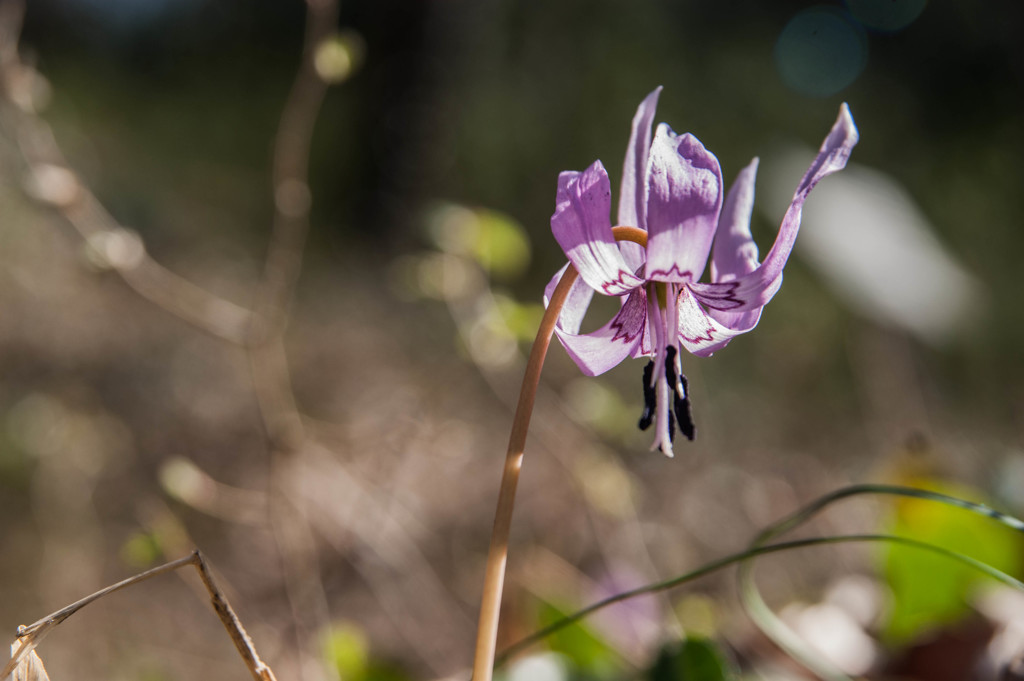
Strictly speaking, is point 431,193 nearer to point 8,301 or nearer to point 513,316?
point 8,301

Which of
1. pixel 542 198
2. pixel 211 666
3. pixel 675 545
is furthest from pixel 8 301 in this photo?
pixel 542 198

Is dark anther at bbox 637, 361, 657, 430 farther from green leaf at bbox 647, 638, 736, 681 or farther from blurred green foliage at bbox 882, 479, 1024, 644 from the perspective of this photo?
blurred green foliage at bbox 882, 479, 1024, 644

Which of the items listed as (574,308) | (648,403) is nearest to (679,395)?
(648,403)

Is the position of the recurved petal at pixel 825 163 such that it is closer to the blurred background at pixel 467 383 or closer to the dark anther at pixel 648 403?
the dark anther at pixel 648 403

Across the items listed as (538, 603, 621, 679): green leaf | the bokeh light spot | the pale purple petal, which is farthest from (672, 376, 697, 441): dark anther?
the bokeh light spot

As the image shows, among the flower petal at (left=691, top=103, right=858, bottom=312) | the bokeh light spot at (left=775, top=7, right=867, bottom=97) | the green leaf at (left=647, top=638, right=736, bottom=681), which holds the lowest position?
the green leaf at (left=647, top=638, right=736, bottom=681)

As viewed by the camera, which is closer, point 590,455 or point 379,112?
point 590,455
